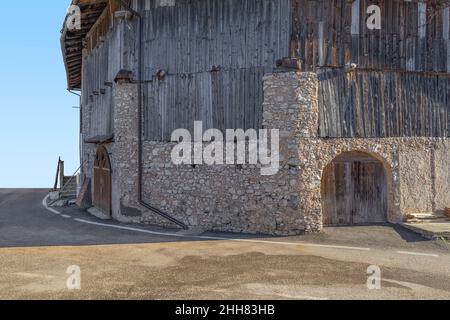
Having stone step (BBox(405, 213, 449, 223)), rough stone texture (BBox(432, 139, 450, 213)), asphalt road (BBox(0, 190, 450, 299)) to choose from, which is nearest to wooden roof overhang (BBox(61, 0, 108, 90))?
asphalt road (BBox(0, 190, 450, 299))

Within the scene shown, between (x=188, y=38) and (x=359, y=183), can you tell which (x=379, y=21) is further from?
(x=188, y=38)

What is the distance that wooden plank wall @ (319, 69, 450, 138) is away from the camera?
1339cm

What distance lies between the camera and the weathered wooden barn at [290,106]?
1291 centimetres

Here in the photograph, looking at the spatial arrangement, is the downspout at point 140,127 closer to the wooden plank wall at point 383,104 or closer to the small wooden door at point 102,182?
the small wooden door at point 102,182

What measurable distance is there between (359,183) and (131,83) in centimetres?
896

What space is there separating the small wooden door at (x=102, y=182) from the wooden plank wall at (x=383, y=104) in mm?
8626

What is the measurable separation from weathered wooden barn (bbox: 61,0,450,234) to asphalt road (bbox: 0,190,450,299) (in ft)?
3.90

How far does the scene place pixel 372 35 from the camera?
13805mm

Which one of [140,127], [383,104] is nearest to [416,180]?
[383,104]

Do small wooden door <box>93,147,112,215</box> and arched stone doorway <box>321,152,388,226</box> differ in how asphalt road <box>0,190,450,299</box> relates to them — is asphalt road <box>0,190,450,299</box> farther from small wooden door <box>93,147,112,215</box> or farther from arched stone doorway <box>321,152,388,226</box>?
small wooden door <box>93,147,112,215</box>

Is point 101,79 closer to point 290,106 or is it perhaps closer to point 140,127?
point 140,127

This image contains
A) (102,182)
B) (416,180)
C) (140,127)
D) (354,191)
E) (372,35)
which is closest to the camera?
(372,35)

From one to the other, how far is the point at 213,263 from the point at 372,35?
9.73m

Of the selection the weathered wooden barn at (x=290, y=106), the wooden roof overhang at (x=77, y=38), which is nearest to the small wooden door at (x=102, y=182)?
the weathered wooden barn at (x=290, y=106)
